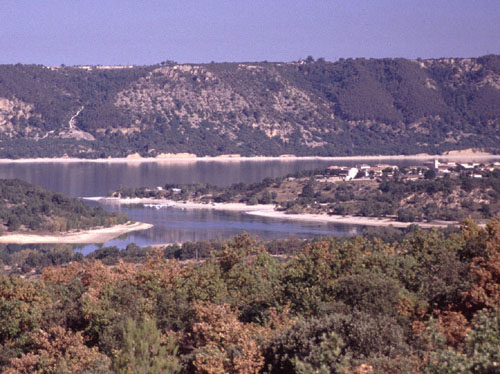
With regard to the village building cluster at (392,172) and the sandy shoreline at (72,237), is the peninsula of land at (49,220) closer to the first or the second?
the sandy shoreline at (72,237)

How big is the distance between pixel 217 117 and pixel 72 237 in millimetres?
126792

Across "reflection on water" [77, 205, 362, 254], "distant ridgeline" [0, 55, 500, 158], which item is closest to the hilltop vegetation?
"reflection on water" [77, 205, 362, 254]

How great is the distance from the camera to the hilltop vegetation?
11289 mm

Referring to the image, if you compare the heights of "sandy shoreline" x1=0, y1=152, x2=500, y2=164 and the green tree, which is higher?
the green tree

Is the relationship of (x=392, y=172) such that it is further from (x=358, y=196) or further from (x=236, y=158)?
(x=236, y=158)

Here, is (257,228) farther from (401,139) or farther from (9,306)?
(401,139)

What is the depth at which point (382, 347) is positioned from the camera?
11.7 meters

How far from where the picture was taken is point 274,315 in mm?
15148

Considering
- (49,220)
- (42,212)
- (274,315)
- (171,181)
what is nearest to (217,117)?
(171,181)

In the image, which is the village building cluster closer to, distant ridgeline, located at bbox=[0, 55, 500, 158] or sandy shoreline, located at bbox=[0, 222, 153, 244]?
sandy shoreline, located at bbox=[0, 222, 153, 244]

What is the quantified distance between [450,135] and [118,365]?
170404 millimetres

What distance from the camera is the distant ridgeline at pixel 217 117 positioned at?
163 meters

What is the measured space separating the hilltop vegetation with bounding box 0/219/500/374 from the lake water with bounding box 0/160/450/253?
30057mm

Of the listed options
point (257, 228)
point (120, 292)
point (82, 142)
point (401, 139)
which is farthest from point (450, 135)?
point (120, 292)
